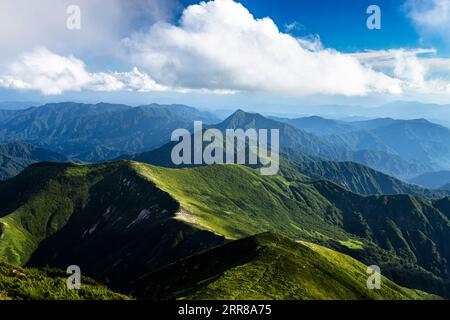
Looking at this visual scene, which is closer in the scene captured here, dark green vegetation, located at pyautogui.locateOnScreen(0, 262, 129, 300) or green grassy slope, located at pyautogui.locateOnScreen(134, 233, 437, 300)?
dark green vegetation, located at pyautogui.locateOnScreen(0, 262, 129, 300)

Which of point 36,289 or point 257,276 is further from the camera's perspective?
point 257,276

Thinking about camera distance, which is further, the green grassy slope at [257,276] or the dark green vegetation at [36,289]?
the green grassy slope at [257,276]

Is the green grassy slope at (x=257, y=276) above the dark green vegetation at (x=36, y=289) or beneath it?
beneath

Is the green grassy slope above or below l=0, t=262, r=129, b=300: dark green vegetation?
below
